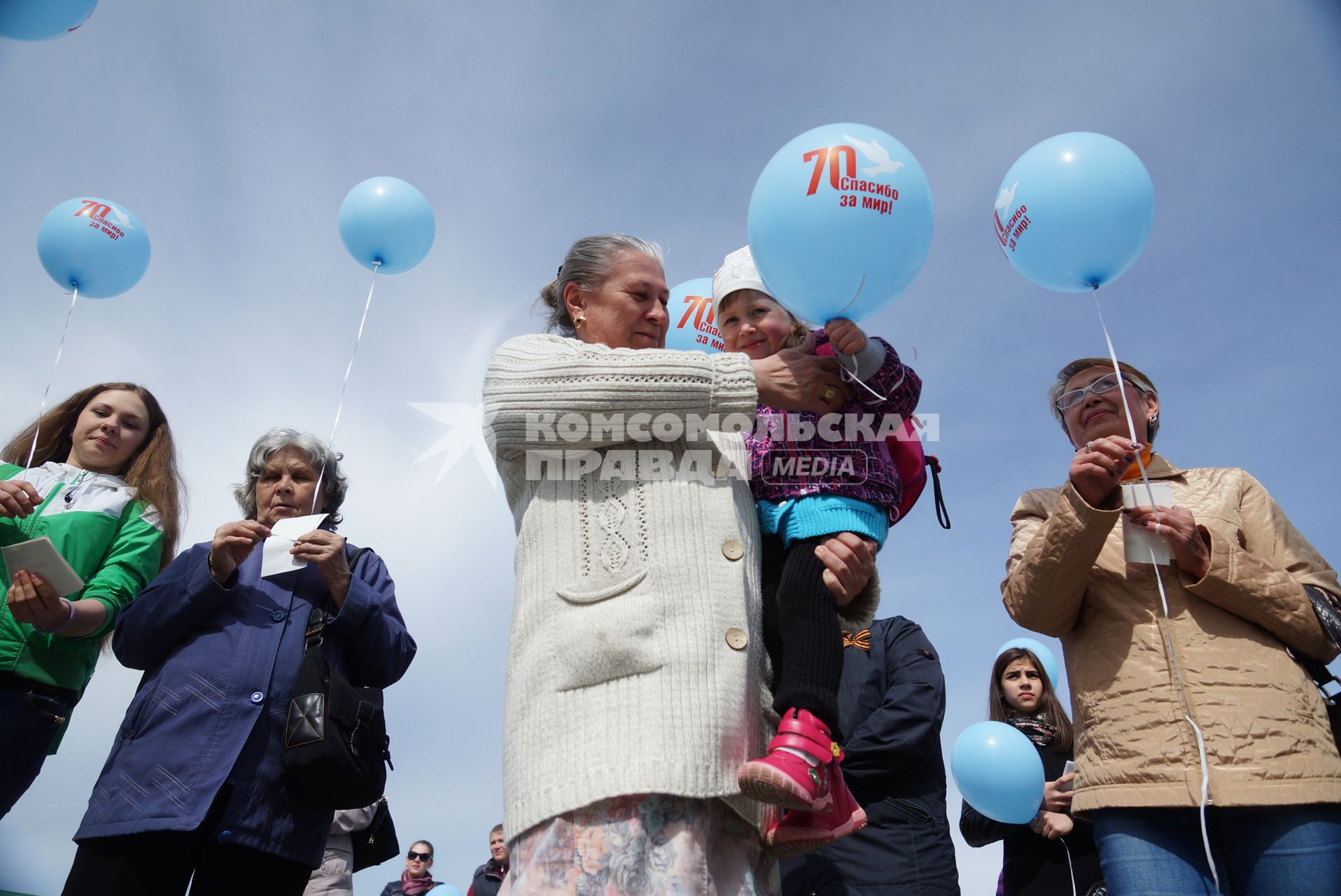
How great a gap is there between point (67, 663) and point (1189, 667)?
143 inches

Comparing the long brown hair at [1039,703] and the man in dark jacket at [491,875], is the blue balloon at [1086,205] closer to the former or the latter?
the long brown hair at [1039,703]

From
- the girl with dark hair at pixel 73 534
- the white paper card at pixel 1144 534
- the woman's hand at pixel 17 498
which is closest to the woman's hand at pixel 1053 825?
the white paper card at pixel 1144 534

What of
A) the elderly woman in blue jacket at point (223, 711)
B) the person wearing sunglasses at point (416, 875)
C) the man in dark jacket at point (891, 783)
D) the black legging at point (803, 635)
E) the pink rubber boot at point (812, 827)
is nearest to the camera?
the pink rubber boot at point (812, 827)

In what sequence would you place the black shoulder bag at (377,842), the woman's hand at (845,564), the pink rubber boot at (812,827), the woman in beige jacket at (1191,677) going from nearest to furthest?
the pink rubber boot at (812,827) < the woman's hand at (845,564) < the woman in beige jacket at (1191,677) < the black shoulder bag at (377,842)

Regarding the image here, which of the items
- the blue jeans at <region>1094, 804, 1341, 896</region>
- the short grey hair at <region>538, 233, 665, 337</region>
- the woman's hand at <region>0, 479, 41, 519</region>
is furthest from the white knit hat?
the woman's hand at <region>0, 479, 41, 519</region>

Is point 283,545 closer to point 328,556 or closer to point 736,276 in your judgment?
point 328,556

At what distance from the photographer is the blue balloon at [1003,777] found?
3846 mm

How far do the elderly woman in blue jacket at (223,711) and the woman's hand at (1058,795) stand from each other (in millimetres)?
2770

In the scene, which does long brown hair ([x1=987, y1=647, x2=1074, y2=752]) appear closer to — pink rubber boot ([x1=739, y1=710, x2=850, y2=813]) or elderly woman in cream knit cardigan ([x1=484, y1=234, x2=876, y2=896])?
elderly woman in cream knit cardigan ([x1=484, y1=234, x2=876, y2=896])

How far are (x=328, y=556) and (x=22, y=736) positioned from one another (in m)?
1.22

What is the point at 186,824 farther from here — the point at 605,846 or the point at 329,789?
the point at 605,846

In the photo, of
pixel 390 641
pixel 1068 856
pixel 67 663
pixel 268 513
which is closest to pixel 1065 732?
pixel 1068 856

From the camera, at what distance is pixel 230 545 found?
2.94 meters

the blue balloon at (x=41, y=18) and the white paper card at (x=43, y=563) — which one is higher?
the blue balloon at (x=41, y=18)
